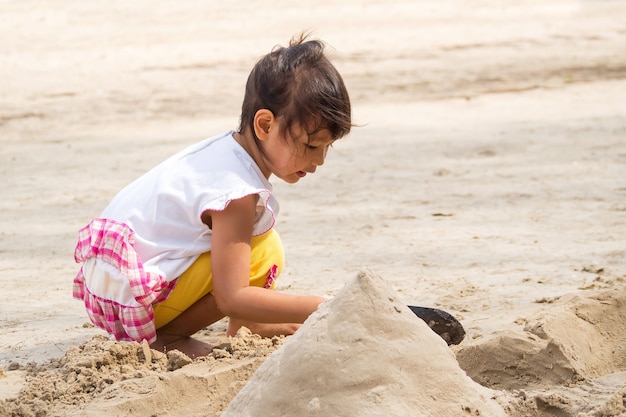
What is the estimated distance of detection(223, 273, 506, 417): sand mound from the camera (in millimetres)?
1933

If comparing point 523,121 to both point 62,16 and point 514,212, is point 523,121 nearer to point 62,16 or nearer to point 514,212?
point 514,212

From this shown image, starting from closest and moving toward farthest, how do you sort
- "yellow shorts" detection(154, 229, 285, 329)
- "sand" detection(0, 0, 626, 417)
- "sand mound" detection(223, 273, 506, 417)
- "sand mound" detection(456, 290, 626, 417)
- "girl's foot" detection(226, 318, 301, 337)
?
"sand mound" detection(223, 273, 506, 417) → "sand mound" detection(456, 290, 626, 417) → "sand" detection(0, 0, 626, 417) → "yellow shorts" detection(154, 229, 285, 329) → "girl's foot" detection(226, 318, 301, 337)

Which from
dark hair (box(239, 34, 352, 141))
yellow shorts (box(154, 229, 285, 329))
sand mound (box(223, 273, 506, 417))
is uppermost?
dark hair (box(239, 34, 352, 141))

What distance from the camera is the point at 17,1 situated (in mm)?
12133

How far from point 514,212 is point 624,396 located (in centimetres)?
241

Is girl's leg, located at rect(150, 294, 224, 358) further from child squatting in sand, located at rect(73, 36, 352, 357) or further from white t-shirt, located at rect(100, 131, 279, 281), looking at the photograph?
white t-shirt, located at rect(100, 131, 279, 281)

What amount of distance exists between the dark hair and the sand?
19.8 inches

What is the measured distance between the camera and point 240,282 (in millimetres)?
2666

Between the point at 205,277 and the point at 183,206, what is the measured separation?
8.2 inches

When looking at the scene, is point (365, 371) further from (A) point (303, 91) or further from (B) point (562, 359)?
(A) point (303, 91)

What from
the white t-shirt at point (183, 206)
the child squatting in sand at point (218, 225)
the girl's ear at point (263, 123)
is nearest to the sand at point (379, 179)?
the child squatting in sand at point (218, 225)

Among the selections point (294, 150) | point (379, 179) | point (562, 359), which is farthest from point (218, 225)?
point (379, 179)

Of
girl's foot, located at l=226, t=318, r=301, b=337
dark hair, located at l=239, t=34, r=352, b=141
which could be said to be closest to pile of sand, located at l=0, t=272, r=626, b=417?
girl's foot, located at l=226, t=318, r=301, b=337

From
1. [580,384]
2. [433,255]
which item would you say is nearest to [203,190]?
[580,384]
